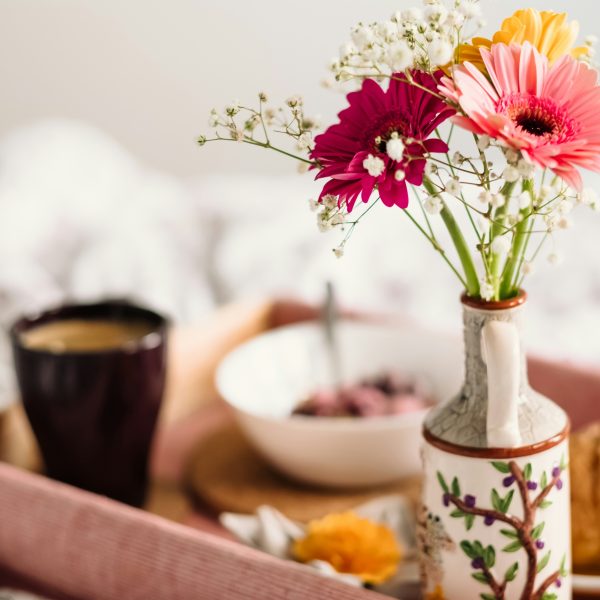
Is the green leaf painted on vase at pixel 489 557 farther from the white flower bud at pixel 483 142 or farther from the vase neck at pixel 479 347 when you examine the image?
the white flower bud at pixel 483 142

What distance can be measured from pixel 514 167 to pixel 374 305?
32.6 inches

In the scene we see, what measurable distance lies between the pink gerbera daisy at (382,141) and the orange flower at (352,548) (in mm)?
275

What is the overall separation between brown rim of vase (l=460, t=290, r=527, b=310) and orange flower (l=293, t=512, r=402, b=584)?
8.2 inches

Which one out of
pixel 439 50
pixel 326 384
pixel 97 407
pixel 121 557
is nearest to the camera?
pixel 439 50

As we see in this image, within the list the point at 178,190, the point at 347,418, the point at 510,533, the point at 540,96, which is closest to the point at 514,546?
the point at 510,533

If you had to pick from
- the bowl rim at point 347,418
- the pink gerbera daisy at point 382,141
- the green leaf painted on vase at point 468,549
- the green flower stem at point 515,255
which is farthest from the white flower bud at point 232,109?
the bowl rim at point 347,418

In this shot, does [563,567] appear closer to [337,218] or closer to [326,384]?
[337,218]

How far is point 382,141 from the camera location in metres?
0.41

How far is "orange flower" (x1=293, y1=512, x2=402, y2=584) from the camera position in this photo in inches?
23.2

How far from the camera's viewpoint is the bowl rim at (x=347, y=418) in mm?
720

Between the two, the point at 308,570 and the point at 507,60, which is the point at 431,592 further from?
the point at 507,60

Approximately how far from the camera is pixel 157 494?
80cm

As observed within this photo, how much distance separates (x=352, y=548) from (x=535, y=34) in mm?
345

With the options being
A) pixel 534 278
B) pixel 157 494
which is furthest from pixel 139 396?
pixel 534 278
